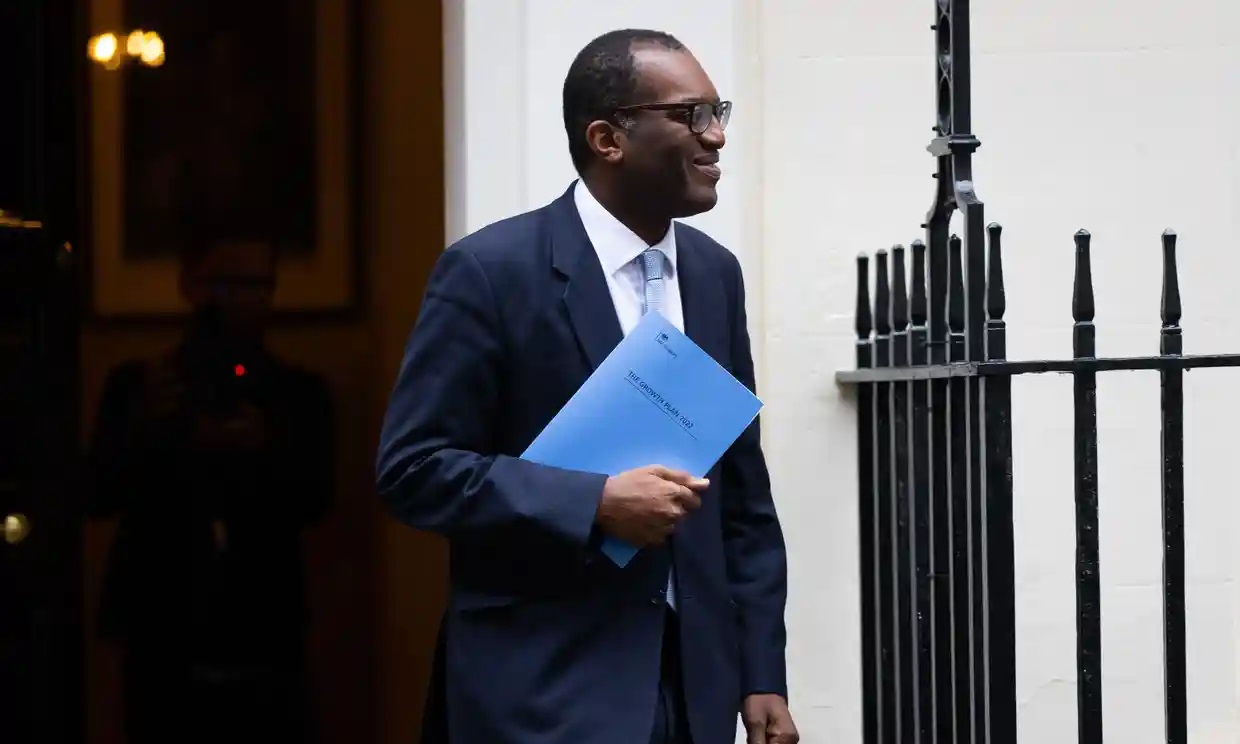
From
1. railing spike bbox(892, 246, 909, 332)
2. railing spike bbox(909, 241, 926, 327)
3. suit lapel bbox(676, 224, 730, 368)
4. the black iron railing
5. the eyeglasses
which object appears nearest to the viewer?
the eyeglasses

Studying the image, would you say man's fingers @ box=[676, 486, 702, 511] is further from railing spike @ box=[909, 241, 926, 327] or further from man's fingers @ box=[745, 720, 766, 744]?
railing spike @ box=[909, 241, 926, 327]

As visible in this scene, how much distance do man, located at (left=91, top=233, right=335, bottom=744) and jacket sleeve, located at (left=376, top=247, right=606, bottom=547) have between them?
2147 millimetres

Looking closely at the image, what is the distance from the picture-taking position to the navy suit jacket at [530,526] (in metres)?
2.75

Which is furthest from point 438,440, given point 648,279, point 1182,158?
point 1182,158

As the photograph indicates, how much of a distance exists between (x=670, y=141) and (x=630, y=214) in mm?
135

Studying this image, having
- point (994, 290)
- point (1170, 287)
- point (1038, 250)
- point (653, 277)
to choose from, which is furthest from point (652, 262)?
point (1038, 250)

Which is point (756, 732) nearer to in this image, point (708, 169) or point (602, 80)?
point (708, 169)

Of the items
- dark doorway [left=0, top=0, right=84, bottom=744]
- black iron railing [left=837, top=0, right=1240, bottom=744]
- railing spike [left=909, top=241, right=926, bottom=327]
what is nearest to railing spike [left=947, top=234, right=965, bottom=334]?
black iron railing [left=837, top=0, right=1240, bottom=744]

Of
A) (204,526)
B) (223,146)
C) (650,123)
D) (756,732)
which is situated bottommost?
(756,732)

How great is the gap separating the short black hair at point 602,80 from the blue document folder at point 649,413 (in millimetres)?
340

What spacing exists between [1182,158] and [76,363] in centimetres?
254

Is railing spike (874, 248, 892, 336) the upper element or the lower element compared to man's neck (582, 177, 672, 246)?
lower

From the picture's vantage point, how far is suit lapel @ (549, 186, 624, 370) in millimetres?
2854

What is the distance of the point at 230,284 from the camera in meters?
4.96
